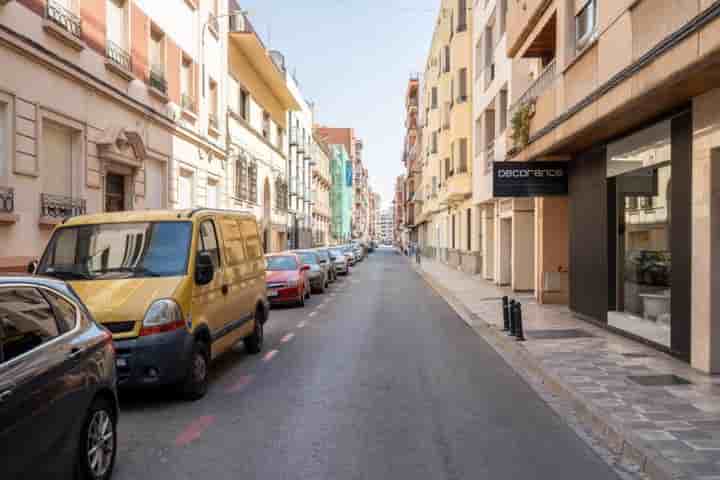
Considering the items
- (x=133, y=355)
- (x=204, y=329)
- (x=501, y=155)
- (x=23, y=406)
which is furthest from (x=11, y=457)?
(x=501, y=155)

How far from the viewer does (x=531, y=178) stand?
14820 millimetres

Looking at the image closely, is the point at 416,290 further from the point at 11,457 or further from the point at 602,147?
the point at 11,457

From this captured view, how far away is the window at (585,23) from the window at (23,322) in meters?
10.9

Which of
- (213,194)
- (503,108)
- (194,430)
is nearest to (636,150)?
(194,430)

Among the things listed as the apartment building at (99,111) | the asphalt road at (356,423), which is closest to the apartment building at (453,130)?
the apartment building at (99,111)

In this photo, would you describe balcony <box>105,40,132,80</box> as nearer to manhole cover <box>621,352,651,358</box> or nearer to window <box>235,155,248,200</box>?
window <box>235,155,248,200</box>

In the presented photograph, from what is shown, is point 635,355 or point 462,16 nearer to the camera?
point 635,355

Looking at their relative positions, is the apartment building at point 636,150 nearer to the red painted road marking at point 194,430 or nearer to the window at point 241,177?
the red painted road marking at point 194,430

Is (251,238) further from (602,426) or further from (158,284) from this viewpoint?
(602,426)

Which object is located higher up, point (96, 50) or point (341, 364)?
point (96, 50)

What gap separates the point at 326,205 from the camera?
239 feet

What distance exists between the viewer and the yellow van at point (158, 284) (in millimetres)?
6320

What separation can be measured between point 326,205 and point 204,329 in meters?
66.0

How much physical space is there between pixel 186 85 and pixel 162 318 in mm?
17050
